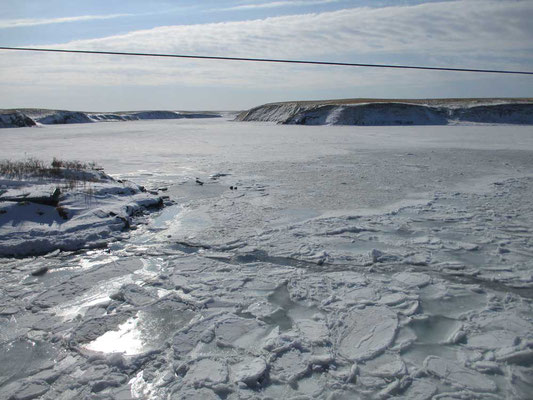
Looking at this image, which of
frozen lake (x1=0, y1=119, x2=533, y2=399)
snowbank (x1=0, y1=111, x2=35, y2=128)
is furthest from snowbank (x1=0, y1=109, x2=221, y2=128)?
frozen lake (x1=0, y1=119, x2=533, y2=399)

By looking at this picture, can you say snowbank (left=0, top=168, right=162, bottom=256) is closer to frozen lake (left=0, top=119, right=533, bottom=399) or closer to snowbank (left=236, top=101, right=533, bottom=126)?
frozen lake (left=0, top=119, right=533, bottom=399)

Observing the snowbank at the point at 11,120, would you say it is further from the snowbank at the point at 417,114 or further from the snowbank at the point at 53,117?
the snowbank at the point at 417,114

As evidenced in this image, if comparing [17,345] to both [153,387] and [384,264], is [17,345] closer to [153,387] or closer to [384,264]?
[153,387]

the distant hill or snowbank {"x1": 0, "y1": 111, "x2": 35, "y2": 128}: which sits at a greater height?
snowbank {"x1": 0, "y1": 111, "x2": 35, "y2": 128}

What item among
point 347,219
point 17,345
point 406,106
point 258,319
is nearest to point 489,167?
point 347,219

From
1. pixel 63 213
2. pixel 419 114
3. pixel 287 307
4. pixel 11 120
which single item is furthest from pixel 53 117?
pixel 287 307
